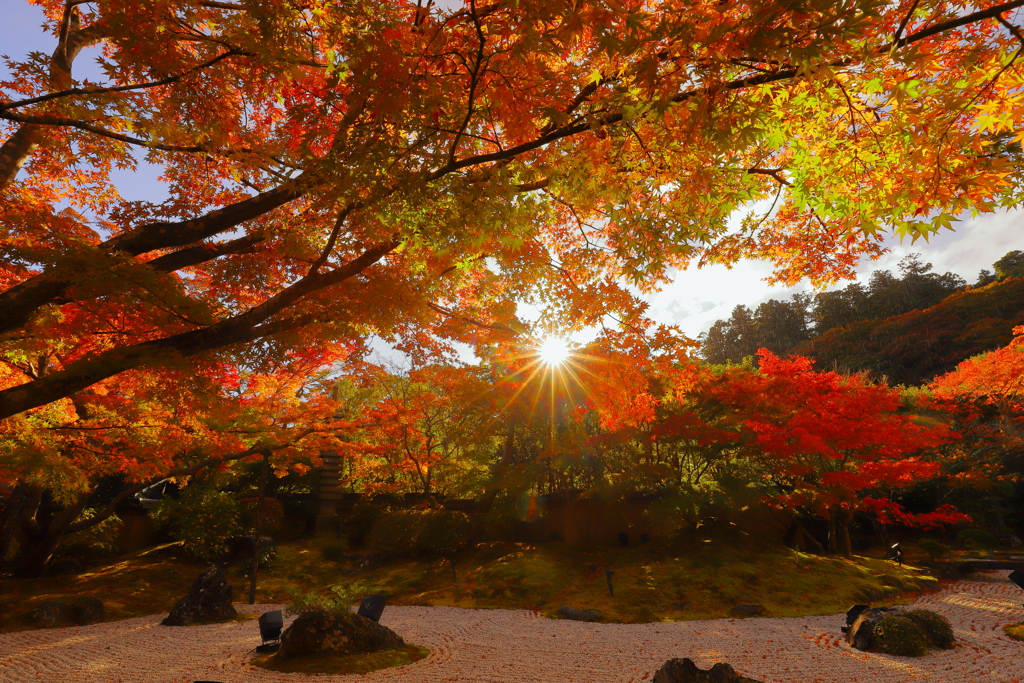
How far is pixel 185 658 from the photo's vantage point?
6.31 meters

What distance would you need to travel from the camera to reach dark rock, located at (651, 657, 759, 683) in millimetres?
4335

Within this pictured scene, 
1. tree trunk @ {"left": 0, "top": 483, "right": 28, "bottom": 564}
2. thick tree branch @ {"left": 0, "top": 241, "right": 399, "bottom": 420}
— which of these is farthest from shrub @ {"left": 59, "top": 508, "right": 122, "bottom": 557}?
thick tree branch @ {"left": 0, "top": 241, "right": 399, "bottom": 420}

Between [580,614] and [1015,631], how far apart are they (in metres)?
6.35

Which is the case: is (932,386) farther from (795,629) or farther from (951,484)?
(795,629)

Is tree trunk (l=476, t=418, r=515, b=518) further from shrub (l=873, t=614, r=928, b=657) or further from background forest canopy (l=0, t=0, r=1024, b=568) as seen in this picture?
shrub (l=873, t=614, r=928, b=657)

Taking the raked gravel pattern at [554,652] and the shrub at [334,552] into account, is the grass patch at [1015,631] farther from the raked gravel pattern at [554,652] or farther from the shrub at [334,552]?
the shrub at [334,552]

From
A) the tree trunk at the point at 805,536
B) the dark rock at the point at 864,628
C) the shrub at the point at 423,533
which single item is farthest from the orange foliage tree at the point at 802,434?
the shrub at the point at 423,533

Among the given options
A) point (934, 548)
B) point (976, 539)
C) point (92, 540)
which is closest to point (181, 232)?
point (92, 540)

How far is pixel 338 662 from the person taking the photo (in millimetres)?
5691

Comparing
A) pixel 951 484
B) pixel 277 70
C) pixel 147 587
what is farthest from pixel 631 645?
pixel 951 484

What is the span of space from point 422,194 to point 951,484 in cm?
2059

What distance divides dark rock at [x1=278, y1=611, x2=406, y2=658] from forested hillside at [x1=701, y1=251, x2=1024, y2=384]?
30.4 metres

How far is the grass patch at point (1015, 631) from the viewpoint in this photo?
639 centimetres

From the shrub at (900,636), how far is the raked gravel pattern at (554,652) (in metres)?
0.16
